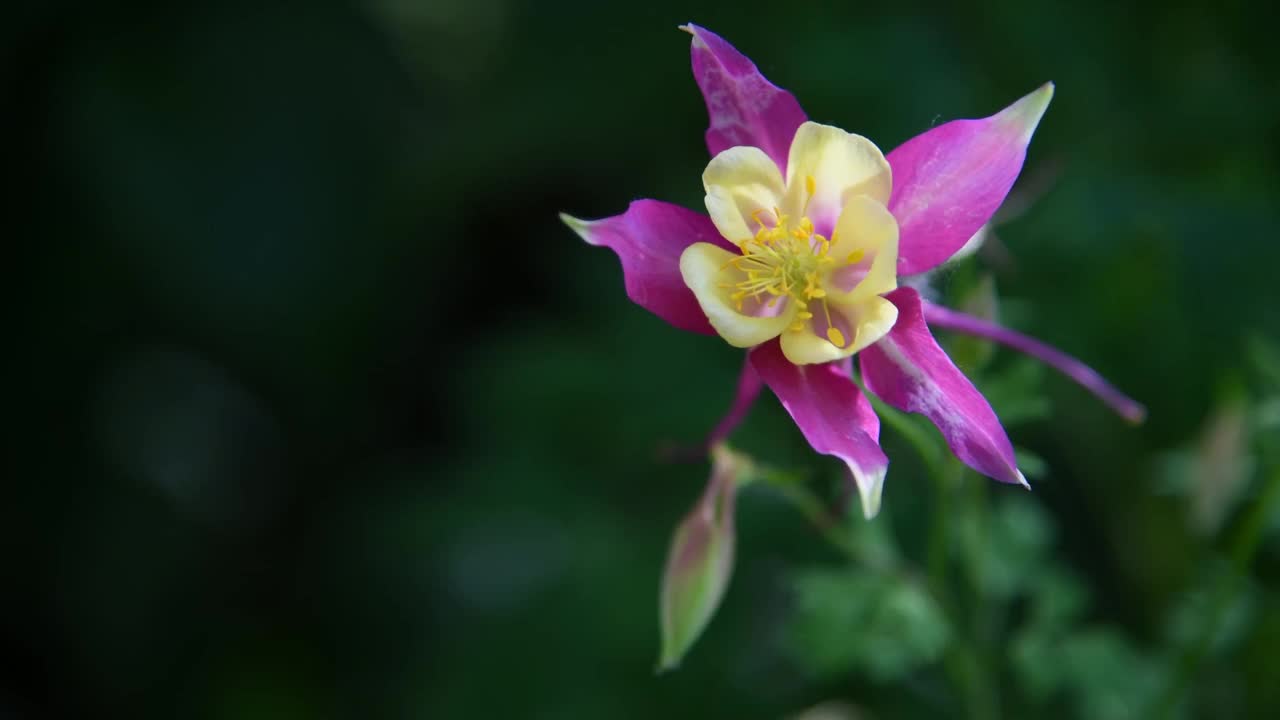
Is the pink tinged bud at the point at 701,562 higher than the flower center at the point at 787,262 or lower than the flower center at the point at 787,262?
lower

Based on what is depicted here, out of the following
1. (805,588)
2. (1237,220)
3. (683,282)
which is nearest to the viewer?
(683,282)

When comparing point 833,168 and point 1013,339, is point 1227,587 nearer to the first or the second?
point 1013,339

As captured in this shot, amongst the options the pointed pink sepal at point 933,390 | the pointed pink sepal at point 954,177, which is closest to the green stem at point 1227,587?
the pointed pink sepal at point 933,390

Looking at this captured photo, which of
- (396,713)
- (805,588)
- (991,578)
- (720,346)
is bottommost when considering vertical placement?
(396,713)

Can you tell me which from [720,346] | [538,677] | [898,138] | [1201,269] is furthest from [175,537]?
[1201,269]

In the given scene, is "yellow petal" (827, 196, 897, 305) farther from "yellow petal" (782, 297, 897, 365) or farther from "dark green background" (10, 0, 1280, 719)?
"dark green background" (10, 0, 1280, 719)

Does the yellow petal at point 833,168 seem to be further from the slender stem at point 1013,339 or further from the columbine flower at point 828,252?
the slender stem at point 1013,339

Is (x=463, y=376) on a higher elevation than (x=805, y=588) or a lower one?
lower

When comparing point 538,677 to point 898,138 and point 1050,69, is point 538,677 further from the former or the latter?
point 1050,69

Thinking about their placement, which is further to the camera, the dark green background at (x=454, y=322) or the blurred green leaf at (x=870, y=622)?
the dark green background at (x=454, y=322)
